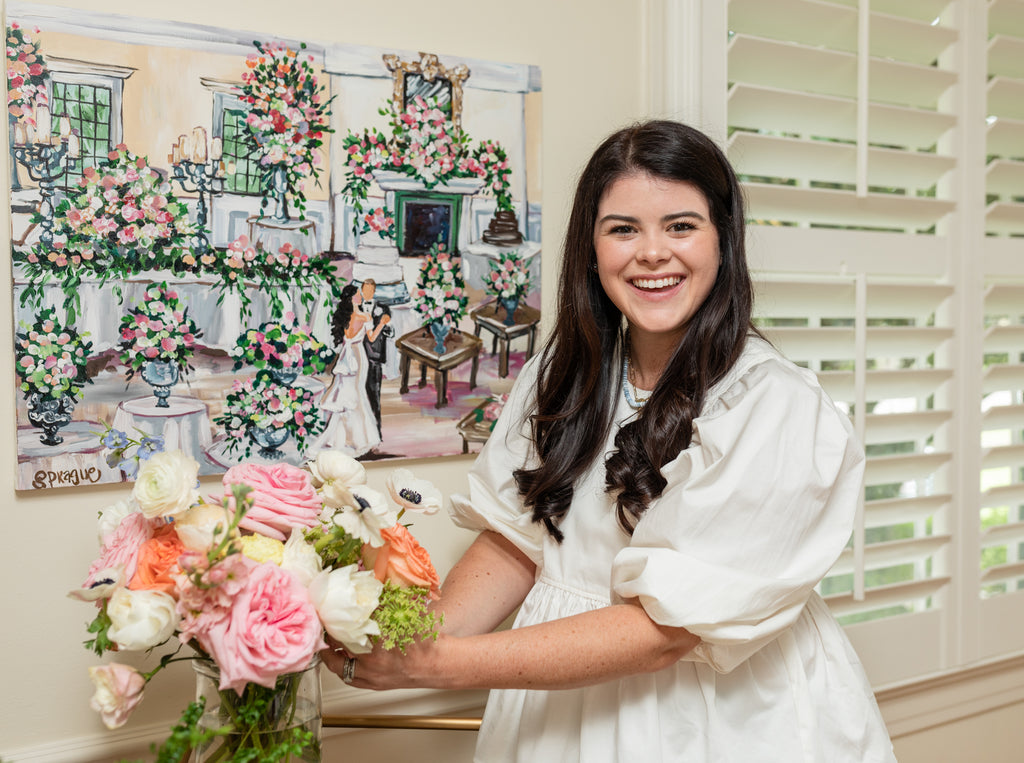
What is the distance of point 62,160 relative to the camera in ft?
3.87

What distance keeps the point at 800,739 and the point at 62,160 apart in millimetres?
1266

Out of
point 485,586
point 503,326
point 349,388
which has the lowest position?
point 485,586

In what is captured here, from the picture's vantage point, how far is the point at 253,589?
2.65 ft

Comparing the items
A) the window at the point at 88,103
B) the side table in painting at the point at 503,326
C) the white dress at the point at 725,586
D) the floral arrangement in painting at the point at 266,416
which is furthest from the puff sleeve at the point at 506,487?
the window at the point at 88,103

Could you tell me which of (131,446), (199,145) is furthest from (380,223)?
(131,446)

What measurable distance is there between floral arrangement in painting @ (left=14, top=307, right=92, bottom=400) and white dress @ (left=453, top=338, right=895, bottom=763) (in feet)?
1.94

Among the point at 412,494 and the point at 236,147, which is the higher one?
the point at 236,147

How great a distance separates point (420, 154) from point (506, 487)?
57 cm

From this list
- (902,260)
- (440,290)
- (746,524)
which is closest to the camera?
(746,524)

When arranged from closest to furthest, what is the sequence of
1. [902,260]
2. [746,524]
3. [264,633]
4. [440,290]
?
[264,633], [746,524], [440,290], [902,260]

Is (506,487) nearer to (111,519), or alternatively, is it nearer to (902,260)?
(111,519)

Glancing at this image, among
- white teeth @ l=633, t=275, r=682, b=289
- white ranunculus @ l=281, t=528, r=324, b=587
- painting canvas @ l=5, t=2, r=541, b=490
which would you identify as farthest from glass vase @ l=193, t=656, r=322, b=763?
white teeth @ l=633, t=275, r=682, b=289

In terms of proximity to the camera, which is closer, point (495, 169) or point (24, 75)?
point (24, 75)

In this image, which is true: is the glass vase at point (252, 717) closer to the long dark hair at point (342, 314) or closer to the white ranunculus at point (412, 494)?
the white ranunculus at point (412, 494)
